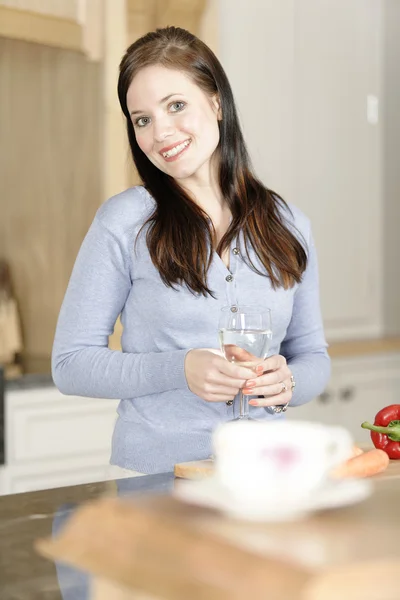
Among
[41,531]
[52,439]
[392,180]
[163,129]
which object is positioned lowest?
[52,439]

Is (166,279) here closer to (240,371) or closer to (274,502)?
(240,371)

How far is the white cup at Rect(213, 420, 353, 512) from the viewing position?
62 centimetres

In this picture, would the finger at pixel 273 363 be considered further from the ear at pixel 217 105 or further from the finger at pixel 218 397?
the ear at pixel 217 105

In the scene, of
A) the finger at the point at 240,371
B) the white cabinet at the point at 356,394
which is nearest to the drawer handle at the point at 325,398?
the white cabinet at the point at 356,394

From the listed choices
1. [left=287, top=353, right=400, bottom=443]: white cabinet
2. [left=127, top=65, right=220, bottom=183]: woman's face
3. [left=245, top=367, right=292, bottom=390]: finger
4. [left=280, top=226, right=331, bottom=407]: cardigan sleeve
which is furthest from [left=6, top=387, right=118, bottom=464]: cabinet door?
[left=245, top=367, right=292, bottom=390]: finger

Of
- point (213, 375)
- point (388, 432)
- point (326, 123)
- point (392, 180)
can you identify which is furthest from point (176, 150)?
point (392, 180)

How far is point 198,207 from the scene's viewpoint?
5.24 feet

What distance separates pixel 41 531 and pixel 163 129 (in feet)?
2.39

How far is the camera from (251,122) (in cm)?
310

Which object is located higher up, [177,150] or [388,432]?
[177,150]

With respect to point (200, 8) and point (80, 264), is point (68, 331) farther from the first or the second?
point (200, 8)

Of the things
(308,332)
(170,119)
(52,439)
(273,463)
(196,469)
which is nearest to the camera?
(273,463)

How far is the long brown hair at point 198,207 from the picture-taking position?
1.52m

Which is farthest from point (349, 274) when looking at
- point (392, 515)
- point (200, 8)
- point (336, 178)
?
point (392, 515)
